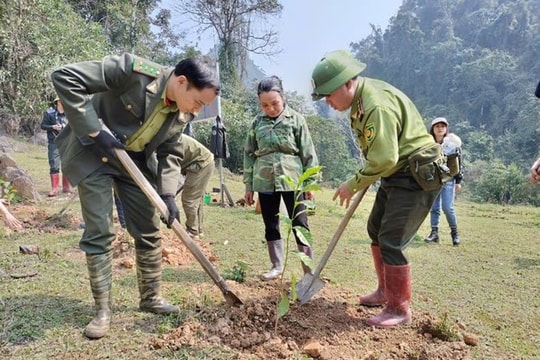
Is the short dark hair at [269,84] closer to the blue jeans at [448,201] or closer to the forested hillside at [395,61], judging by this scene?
the blue jeans at [448,201]

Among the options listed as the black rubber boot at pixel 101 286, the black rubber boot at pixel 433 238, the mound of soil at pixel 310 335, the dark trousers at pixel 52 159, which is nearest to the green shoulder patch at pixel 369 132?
the mound of soil at pixel 310 335

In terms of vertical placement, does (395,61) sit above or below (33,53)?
above

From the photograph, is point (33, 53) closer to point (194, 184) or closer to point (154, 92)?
point (194, 184)

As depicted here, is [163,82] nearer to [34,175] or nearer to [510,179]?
[34,175]

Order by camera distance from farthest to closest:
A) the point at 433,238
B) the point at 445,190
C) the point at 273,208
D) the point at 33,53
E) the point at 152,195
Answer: the point at 33,53, the point at 433,238, the point at 445,190, the point at 273,208, the point at 152,195

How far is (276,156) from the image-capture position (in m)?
3.70

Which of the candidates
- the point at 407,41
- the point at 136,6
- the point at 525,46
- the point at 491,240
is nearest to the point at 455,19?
the point at 407,41

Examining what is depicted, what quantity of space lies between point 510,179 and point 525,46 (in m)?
34.5

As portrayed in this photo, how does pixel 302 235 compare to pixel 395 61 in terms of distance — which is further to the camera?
pixel 395 61

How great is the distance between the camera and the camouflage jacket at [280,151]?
3676mm

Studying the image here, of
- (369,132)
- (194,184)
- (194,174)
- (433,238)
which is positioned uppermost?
(369,132)

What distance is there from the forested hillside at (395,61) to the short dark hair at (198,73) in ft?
37.2

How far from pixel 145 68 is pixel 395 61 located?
5703cm

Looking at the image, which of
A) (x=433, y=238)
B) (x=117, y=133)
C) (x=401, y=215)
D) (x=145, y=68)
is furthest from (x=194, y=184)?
(x=433, y=238)
